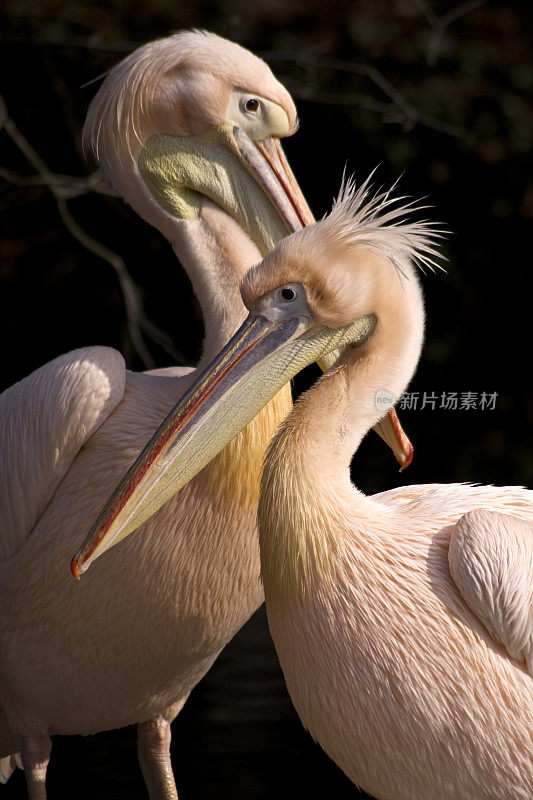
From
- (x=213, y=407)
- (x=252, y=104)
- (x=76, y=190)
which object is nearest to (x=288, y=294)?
(x=213, y=407)

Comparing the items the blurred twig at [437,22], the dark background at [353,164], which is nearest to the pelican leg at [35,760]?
the dark background at [353,164]

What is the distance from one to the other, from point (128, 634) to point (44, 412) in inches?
19.4

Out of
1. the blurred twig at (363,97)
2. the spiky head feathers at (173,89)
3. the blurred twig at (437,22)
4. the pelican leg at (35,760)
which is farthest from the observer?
the blurred twig at (437,22)

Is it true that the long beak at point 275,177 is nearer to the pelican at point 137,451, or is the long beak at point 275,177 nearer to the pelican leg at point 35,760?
the pelican at point 137,451

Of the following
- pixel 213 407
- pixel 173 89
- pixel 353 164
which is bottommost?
pixel 353 164

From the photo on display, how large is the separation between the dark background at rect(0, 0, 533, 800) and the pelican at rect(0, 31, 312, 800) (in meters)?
2.53

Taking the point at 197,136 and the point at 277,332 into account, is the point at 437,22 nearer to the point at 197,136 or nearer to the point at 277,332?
the point at 197,136

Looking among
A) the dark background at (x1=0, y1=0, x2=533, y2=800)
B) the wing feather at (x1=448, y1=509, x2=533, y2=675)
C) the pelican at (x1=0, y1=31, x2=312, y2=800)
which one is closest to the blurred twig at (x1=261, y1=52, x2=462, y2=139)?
the dark background at (x1=0, y1=0, x2=533, y2=800)

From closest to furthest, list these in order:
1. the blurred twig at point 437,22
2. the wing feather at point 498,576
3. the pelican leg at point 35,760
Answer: the wing feather at point 498,576, the pelican leg at point 35,760, the blurred twig at point 437,22

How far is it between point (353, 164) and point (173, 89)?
3128 mm

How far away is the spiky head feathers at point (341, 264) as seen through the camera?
1.95 meters

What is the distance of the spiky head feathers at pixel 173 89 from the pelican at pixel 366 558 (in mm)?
643

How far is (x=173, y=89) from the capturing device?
8.40 ft

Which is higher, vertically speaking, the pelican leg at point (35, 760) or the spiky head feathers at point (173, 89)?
the spiky head feathers at point (173, 89)
